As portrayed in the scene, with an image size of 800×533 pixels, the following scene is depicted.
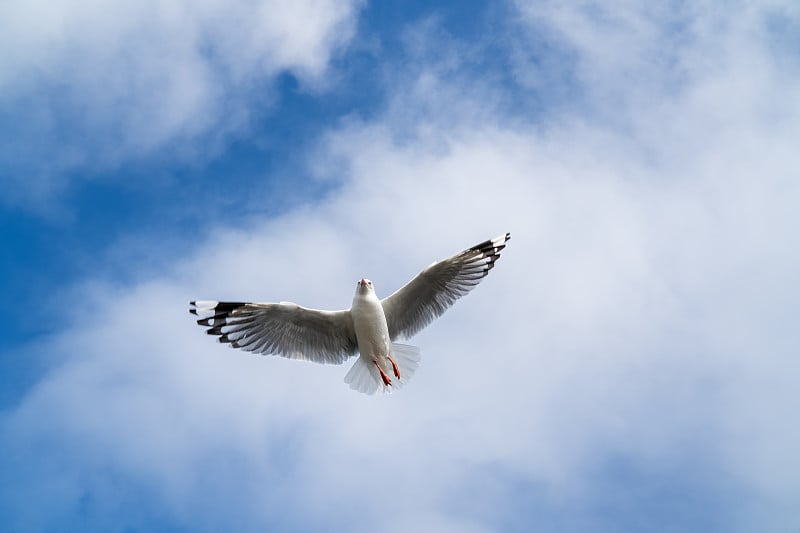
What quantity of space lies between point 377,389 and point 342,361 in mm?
594

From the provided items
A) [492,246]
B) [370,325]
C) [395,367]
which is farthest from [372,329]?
[492,246]

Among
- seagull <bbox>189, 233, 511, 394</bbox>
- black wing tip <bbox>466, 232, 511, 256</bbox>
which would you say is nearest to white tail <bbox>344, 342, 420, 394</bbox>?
seagull <bbox>189, 233, 511, 394</bbox>

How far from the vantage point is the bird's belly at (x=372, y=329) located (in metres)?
10.3

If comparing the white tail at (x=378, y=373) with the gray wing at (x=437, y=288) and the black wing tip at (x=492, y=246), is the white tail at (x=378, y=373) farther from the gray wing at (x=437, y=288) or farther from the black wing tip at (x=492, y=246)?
the black wing tip at (x=492, y=246)

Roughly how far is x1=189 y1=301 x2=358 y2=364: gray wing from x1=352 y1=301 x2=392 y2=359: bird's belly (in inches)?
8.1

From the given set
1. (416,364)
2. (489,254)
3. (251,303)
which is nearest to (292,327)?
(251,303)

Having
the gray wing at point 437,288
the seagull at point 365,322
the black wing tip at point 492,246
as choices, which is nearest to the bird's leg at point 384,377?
the seagull at point 365,322

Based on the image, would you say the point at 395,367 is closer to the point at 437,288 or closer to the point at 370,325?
the point at 370,325

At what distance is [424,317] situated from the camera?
11.0 metres

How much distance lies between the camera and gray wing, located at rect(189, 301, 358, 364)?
10.2 meters

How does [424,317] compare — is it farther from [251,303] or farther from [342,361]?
[251,303]

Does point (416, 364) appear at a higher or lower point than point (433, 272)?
lower

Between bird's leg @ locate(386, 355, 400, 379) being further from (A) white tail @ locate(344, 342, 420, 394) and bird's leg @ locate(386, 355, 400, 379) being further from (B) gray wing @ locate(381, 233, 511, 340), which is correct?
(B) gray wing @ locate(381, 233, 511, 340)

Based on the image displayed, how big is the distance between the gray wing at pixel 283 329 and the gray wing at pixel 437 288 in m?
0.62
